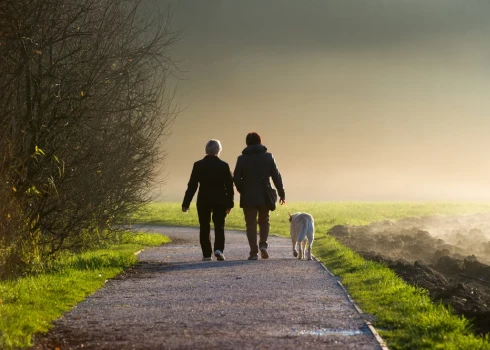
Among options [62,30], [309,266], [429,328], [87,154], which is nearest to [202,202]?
[309,266]

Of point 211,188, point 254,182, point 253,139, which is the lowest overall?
point 211,188

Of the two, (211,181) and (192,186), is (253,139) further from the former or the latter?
(192,186)

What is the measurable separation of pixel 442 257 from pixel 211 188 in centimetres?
550

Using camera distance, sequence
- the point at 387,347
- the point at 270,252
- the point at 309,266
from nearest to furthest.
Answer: the point at 387,347 → the point at 309,266 → the point at 270,252

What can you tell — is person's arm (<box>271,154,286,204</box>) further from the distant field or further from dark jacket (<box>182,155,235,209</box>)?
the distant field

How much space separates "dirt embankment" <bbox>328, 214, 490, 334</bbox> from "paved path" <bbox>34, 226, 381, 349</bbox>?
4.74ft

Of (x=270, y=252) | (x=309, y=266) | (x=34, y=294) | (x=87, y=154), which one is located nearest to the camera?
(x=34, y=294)

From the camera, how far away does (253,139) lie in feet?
63.6

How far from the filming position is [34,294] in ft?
42.4

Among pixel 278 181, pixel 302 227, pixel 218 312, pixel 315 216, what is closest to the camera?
pixel 218 312

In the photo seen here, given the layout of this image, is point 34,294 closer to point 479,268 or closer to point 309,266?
point 309,266

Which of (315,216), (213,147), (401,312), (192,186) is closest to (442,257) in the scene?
(213,147)

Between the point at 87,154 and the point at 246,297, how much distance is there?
4255mm

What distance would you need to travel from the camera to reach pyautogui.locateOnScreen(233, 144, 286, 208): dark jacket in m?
19.0
